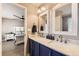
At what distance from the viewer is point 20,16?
1.50m

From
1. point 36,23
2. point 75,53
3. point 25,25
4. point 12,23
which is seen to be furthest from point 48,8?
point 75,53

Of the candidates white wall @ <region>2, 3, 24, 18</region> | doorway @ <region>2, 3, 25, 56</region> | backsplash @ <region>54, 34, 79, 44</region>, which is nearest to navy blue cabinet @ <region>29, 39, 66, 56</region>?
doorway @ <region>2, 3, 25, 56</region>

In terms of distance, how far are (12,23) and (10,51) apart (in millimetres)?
389

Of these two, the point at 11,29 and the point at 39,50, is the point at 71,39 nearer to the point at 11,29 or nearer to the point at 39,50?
the point at 39,50

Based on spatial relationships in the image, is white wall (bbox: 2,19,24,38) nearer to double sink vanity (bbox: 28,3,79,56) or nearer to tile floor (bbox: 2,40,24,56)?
tile floor (bbox: 2,40,24,56)

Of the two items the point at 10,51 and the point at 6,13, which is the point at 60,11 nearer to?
the point at 6,13

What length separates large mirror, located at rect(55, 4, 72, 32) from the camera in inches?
58.0

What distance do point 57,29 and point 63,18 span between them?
0.69ft

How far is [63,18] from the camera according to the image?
1556 millimetres

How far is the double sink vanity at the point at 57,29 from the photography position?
1.36 meters

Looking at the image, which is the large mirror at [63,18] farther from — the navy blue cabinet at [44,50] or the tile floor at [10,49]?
the tile floor at [10,49]

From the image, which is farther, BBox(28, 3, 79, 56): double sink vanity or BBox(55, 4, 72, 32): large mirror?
BBox(55, 4, 72, 32): large mirror

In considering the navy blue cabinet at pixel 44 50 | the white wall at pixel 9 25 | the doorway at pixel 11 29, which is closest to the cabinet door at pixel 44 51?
the navy blue cabinet at pixel 44 50

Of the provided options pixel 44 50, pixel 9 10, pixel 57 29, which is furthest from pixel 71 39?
pixel 9 10
